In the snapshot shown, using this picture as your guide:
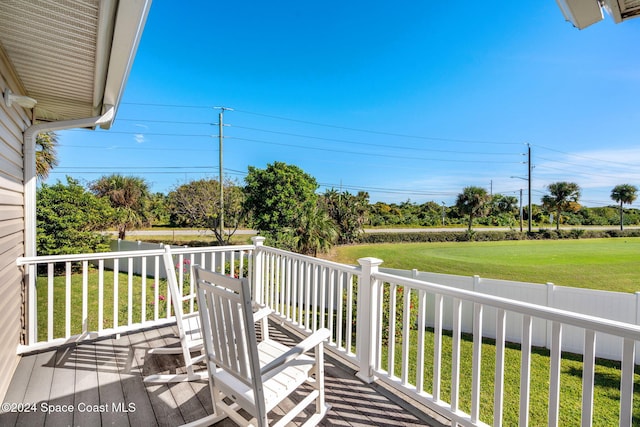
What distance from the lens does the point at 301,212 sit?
13.8 m

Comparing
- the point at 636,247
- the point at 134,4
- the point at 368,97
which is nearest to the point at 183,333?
the point at 134,4

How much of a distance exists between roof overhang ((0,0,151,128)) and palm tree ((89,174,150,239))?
1608 cm

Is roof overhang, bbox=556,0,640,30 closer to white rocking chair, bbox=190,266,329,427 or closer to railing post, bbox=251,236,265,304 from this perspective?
white rocking chair, bbox=190,266,329,427

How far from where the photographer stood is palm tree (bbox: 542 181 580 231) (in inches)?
1151

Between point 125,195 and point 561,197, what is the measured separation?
120 ft

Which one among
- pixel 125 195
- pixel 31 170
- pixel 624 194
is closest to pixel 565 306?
pixel 31 170

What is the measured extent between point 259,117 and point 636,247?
100 ft

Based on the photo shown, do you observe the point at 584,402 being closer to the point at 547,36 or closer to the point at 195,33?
the point at 195,33

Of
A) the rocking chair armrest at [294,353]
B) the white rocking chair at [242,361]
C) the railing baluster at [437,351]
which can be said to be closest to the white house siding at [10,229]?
the white rocking chair at [242,361]

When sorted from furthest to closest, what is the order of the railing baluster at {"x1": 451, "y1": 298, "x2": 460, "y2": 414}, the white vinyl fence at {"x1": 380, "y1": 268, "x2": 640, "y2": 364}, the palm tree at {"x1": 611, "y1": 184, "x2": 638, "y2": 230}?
the palm tree at {"x1": 611, "y1": 184, "x2": 638, "y2": 230}
the white vinyl fence at {"x1": 380, "y1": 268, "x2": 640, "y2": 364}
the railing baluster at {"x1": 451, "y1": 298, "x2": 460, "y2": 414}

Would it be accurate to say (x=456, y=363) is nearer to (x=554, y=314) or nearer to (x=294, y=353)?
(x=554, y=314)

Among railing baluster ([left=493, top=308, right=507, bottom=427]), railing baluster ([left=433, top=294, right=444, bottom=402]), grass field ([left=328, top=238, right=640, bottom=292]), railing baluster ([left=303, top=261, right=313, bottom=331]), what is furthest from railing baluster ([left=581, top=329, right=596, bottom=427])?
grass field ([left=328, top=238, right=640, bottom=292])

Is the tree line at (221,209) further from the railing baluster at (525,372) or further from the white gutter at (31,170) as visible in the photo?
the railing baluster at (525,372)

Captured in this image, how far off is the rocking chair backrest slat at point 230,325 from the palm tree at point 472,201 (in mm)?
29647
